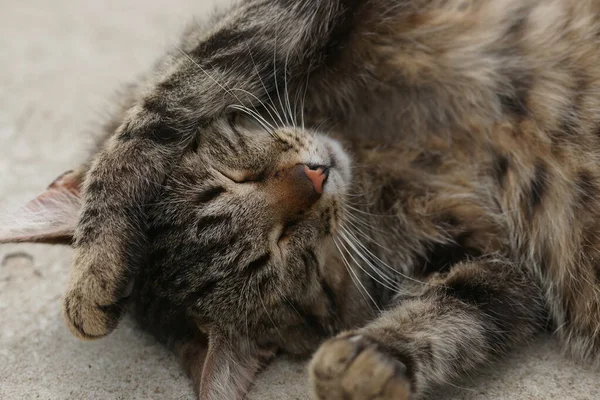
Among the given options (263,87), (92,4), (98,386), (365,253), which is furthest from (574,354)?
(92,4)

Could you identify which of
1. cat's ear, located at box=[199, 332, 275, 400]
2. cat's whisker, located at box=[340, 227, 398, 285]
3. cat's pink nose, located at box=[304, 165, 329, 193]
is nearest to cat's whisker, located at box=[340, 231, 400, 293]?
cat's whisker, located at box=[340, 227, 398, 285]

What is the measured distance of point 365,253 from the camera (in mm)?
1713

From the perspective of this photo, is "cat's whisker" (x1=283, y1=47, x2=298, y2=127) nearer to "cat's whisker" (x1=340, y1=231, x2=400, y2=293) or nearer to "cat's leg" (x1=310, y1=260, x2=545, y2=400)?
"cat's whisker" (x1=340, y1=231, x2=400, y2=293)

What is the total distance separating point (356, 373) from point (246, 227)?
0.45 m

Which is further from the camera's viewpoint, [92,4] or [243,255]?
[92,4]

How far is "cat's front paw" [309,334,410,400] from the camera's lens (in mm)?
1221

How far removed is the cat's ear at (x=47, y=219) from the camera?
151cm

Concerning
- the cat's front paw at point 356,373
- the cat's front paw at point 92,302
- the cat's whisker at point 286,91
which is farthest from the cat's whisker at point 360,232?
the cat's front paw at point 92,302

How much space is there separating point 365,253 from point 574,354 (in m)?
0.56

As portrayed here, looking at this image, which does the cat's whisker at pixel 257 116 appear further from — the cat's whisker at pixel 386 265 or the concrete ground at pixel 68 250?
the concrete ground at pixel 68 250

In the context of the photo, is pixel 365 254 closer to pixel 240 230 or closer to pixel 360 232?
pixel 360 232

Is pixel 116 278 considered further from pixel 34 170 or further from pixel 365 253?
pixel 34 170

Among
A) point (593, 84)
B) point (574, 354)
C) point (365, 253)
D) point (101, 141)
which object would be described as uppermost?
point (101, 141)

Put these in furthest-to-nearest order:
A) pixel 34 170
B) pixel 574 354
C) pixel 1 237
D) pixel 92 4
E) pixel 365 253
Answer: pixel 92 4 → pixel 34 170 → pixel 365 253 → pixel 574 354 → pixel 1 237
